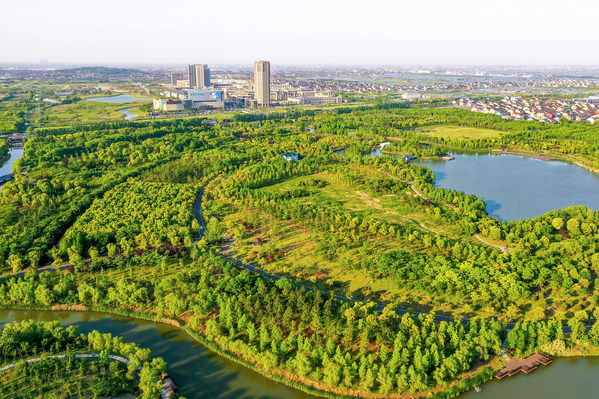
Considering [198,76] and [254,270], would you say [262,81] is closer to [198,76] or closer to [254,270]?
[198,76]

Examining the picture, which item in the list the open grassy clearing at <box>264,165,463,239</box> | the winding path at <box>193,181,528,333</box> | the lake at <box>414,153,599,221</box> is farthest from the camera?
the lake at <box>414,153,599,221</box>

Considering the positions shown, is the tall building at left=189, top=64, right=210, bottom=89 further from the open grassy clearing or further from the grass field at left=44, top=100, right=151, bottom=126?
the open grassy clearing

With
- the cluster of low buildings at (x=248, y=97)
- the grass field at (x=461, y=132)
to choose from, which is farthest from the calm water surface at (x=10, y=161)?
the grass field at (x=461, y=132)

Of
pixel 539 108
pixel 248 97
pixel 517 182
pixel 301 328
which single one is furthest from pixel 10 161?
pixel 539 108

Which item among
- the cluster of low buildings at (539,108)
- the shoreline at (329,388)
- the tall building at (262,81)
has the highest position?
the tall building at (262,81)

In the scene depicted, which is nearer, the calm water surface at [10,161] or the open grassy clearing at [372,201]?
the open grassy clearing at [372,201]

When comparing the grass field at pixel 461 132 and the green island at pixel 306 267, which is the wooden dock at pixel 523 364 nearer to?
the green island at pixel 306 267

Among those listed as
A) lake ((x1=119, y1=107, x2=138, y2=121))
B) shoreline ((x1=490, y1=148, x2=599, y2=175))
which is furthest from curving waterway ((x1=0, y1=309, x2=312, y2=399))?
lake ((x1=119, y1=107, x2=138, y2=121))
